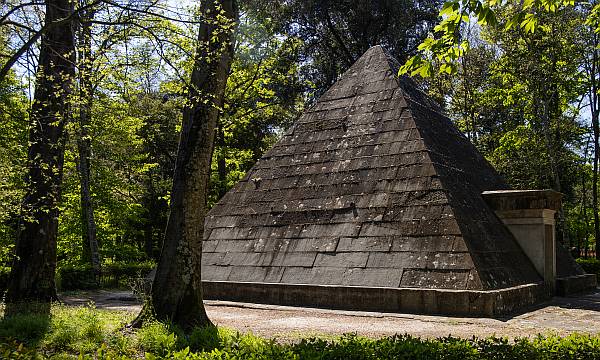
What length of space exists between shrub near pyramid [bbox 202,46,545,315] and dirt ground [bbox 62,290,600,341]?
1.40ft

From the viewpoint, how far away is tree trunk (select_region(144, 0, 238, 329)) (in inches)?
304

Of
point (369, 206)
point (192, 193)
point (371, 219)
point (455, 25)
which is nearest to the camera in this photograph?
point (455, 25)

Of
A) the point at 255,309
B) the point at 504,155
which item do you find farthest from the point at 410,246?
the point at 504,155

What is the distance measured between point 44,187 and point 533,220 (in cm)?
1053

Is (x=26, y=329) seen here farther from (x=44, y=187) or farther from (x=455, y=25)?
(x=455, y=25)

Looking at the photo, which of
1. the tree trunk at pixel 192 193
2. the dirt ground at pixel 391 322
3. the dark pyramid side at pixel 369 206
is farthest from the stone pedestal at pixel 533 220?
the tree trunk at pixel 192 193

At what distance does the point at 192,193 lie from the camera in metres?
7.93

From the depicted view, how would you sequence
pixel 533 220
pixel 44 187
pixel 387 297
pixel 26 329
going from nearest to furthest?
pixel 26 329, pixel 387 297, pixel 44 187, pixel 533 220

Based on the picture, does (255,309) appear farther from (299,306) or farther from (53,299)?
(53,299)

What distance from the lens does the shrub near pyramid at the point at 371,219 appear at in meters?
10.1

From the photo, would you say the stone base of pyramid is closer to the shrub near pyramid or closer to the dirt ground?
the shrub near pyramid

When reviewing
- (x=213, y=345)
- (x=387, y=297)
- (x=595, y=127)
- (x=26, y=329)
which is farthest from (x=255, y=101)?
(x=213, y=345)

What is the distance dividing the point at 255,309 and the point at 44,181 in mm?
4861

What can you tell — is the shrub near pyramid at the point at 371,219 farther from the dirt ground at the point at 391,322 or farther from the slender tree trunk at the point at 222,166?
the slender tree trunk at the point at 222,166
